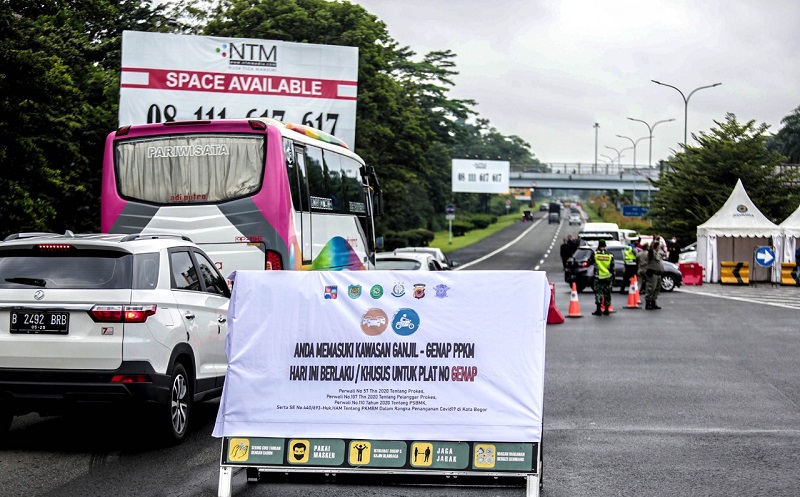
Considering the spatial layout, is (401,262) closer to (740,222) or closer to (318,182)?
(318,182)

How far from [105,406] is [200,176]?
695 cm

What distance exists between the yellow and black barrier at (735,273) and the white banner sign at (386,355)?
3878 cm

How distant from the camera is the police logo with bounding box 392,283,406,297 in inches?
290

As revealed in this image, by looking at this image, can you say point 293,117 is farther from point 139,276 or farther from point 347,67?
point 139,276

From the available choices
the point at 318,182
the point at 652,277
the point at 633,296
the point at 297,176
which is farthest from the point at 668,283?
the point at 297,176

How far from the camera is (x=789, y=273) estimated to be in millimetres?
42906

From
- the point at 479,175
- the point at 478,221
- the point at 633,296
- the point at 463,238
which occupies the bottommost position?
the point at 633,296

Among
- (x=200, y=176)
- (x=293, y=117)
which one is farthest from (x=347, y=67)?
(x=200, y=176)

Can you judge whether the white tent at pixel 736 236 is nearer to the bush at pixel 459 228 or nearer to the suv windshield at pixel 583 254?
the suv windshield at pixel 583 254

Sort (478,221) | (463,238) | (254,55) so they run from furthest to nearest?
(478,221), (463,238), (254,55)

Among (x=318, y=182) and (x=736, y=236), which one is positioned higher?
(x=736, y=236)

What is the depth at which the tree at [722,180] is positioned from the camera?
57875 millimetres

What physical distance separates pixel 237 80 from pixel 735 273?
85.2 ft

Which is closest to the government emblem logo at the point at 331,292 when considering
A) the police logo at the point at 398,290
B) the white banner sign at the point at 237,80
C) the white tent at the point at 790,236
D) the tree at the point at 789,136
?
the police logo at the point at 398,290
